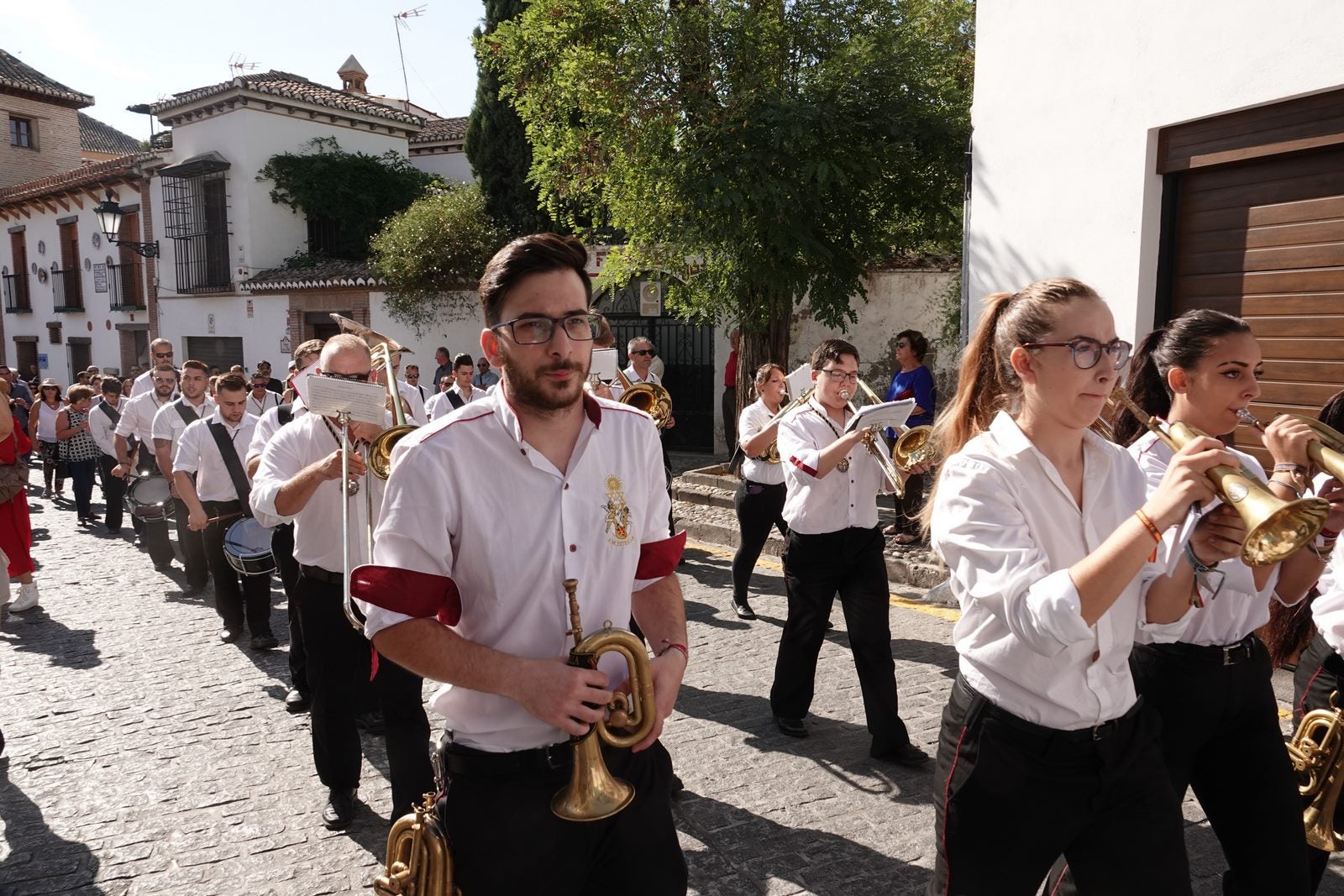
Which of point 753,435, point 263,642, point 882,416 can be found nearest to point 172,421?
point 263,642

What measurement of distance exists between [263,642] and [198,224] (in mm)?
22176

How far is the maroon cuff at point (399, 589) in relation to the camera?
2.11m

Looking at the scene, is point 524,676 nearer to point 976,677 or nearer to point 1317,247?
point 976,677

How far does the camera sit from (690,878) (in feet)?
12.5

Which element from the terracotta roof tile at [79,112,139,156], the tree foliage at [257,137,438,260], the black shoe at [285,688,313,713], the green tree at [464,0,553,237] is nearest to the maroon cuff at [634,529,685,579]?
the black shoe at [285,688,313,713]

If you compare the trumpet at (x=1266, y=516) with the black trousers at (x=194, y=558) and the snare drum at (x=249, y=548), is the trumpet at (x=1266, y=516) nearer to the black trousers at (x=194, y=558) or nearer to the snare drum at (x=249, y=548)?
the snare drum at (x=249, y=548)

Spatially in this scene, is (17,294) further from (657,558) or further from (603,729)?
(603,729)

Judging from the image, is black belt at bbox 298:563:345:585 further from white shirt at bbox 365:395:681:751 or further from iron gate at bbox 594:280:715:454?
iron gate at bbox 594:280:715:454

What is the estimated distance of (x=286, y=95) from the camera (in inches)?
956

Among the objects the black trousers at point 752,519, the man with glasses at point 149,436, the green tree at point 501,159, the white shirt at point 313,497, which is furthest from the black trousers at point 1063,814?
the green tree at point 501,159

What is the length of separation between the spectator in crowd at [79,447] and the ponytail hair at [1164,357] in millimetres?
11934

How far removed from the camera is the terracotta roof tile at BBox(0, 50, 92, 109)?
33.4 meters

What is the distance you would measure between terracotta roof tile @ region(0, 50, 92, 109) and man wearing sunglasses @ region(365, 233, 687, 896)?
3893 centimetres

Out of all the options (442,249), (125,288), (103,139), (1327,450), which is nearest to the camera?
(1327,450)
